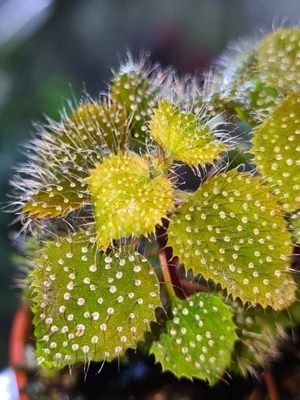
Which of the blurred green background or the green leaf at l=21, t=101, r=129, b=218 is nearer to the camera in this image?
the green leaf at l=21, t=101, r=129, b=218

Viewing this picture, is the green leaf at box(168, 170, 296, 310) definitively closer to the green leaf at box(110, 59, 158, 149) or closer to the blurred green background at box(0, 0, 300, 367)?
the green leaf at box(110, 59, 158, 149)

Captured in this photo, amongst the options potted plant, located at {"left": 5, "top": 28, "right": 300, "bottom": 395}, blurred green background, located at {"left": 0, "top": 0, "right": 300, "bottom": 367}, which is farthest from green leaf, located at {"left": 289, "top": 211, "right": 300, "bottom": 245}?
blurred green background, located at {"left": 0, "top": 0, "right": 300, "bottom": 367}

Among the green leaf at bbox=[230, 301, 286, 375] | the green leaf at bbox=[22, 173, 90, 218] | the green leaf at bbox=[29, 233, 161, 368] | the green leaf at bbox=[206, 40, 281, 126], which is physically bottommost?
the green leaf at bbox=[230, 301, 286, 375]

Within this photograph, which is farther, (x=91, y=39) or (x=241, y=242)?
(x=91, y=39)

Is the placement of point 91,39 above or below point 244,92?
above

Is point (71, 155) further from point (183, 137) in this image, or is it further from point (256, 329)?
point (256, 329)

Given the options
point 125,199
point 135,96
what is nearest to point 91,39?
point 135,96

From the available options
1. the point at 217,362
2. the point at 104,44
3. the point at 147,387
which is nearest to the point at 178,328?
the point at 217,362
